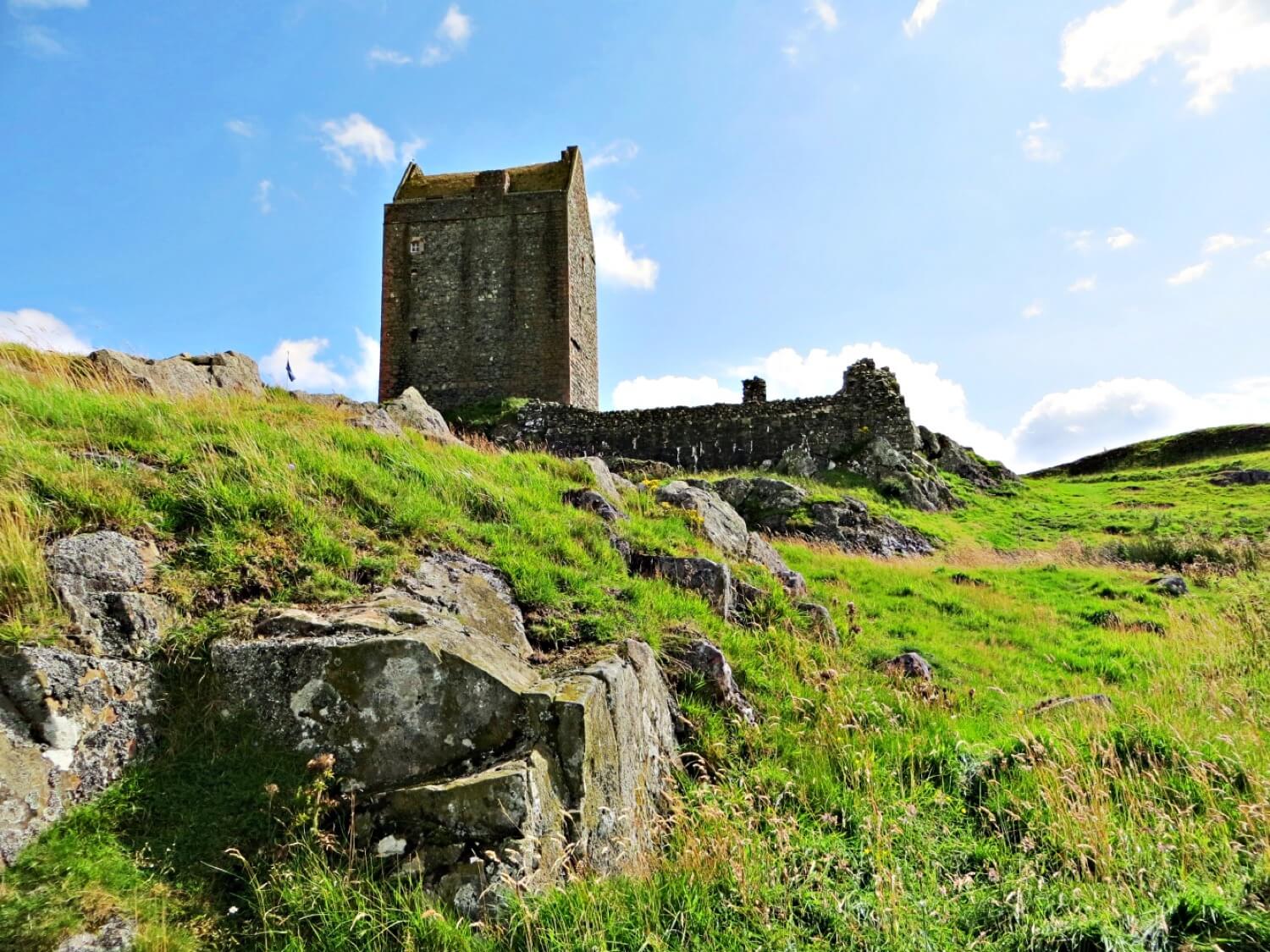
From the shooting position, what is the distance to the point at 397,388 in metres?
31.0

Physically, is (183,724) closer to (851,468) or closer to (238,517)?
(238,517)

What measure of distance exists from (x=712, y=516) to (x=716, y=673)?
15.0 feet

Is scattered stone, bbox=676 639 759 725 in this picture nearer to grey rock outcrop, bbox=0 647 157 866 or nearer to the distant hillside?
grey rock outcrop, bbox=0 647 157 866

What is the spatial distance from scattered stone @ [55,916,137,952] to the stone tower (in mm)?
26836

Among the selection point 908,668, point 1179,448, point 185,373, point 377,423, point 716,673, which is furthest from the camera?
point 1179,448

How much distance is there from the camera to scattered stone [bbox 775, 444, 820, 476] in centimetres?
2302

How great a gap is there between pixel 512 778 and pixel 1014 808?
3448mm

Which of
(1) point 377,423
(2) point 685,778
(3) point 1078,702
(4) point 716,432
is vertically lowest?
(2) point 685,778

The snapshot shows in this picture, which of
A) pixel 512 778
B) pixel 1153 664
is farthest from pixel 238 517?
pixel 1153 664

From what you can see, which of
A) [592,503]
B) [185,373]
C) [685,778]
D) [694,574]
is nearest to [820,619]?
[694,574]

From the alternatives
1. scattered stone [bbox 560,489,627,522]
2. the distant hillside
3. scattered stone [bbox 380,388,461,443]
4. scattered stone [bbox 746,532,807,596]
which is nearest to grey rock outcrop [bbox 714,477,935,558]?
scattered stone [bbox 746,532,807,596]

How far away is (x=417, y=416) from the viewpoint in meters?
11.3

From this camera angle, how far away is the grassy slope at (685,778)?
3596 mm

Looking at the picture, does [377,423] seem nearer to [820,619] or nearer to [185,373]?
[185,373]
